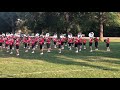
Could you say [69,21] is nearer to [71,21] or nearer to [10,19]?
[71,21]

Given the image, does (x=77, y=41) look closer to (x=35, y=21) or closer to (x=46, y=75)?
(x=46, y=75)

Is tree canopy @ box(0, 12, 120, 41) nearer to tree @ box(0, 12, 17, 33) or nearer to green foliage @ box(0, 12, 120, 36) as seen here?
green foliage @ box(0, 12, 120, 36)

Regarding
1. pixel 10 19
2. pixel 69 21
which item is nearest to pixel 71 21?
pixel 69 21

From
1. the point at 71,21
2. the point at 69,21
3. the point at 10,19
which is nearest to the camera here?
the point at 69,21

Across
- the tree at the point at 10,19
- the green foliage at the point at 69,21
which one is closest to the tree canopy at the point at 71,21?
the green foliage at the point at 69,21

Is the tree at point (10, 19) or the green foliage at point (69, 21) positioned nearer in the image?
the green foliage at point (69, 21)

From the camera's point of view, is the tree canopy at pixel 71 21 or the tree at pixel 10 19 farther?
the tree at pixel 10 19

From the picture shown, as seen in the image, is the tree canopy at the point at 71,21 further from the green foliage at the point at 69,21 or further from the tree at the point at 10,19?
the tree at the point at 10,19

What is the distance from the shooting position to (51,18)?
1770 inches

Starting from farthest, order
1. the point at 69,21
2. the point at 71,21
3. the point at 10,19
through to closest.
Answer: the point at 10,19 < the point at 71,21 < the point at 69,21

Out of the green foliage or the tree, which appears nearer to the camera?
the green foliage

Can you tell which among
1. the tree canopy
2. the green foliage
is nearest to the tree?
the tree canopy

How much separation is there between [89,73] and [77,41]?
12.1m

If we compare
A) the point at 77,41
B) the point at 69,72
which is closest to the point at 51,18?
the point at 77,41
